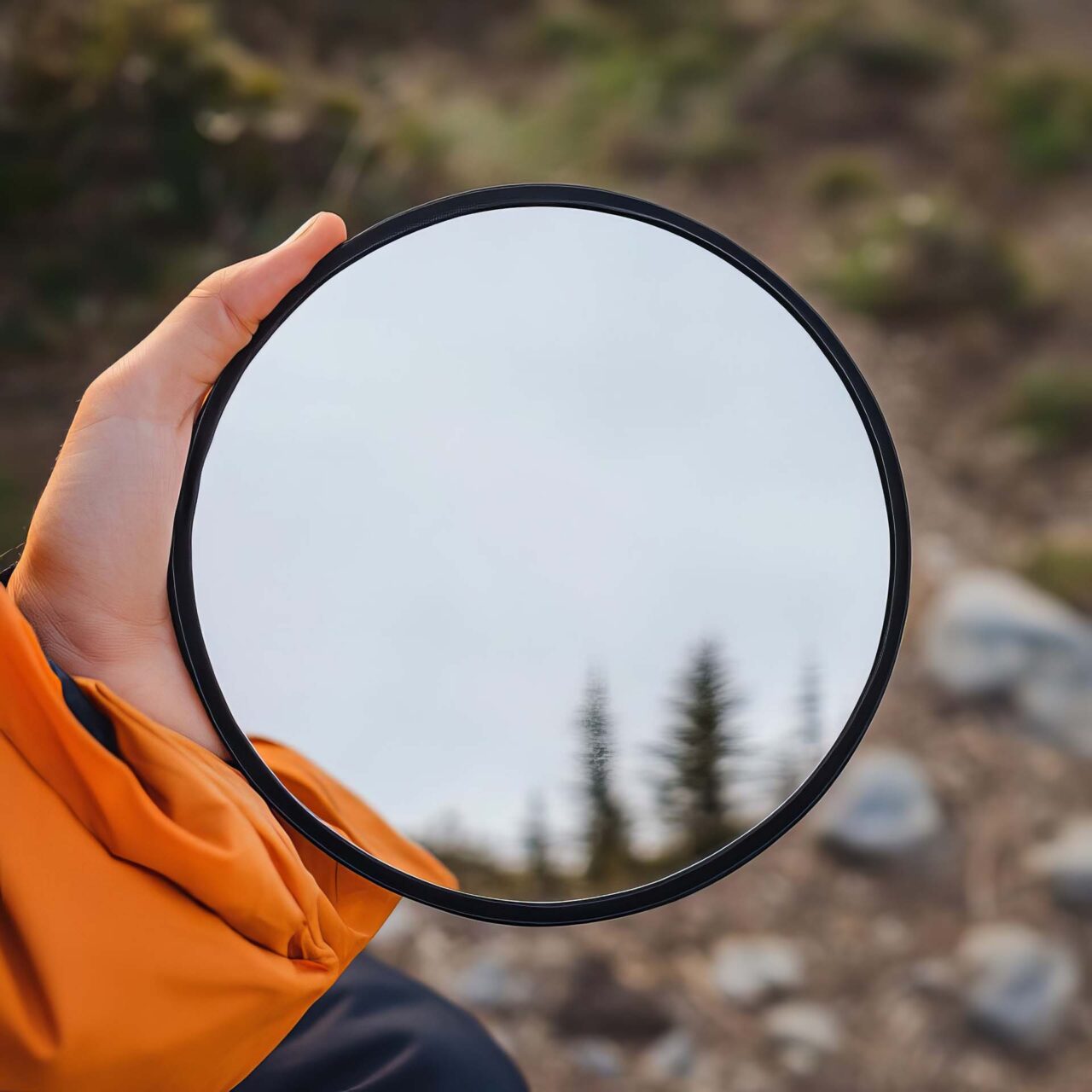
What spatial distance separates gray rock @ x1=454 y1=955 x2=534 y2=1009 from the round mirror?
0.71 m

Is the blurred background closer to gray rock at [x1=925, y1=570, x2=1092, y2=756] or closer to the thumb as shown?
gray rock at [x1=925, y1=570, x2=1092, y2=756]

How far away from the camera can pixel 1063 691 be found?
1.29 m

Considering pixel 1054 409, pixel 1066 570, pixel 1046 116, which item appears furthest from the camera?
pixel 1046 116

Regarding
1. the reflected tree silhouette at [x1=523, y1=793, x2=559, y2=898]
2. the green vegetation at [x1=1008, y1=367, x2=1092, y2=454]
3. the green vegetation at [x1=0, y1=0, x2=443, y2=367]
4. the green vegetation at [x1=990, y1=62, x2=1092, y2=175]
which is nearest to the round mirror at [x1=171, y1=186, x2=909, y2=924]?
the reflected tree silhouette at [x1=523, y1=793, x2=559, y2=898]

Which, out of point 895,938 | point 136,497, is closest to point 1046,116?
point 895,938

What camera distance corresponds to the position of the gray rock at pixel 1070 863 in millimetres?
1214

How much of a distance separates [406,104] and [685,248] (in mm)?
1259

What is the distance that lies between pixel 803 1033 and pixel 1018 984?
260 millimetres

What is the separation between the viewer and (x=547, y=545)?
22.6 inches

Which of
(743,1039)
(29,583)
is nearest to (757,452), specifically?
(29,583)

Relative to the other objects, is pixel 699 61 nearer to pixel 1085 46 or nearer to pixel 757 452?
pixel 1085 46

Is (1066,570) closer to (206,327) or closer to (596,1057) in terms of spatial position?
(596,1057)

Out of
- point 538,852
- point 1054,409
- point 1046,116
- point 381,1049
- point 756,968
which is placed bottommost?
point 756,968

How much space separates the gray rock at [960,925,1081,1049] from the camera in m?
1.14
